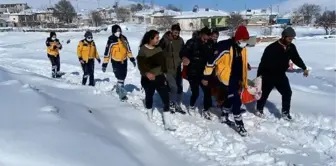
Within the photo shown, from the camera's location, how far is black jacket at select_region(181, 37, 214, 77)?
299 inches

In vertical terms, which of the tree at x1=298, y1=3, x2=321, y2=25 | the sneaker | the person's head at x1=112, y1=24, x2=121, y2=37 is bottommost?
the sneaker

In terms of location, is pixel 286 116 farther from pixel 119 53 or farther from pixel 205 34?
pixel 119 53

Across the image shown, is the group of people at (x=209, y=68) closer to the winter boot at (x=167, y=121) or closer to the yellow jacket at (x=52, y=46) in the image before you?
the winter boot at (x=167, y=121)

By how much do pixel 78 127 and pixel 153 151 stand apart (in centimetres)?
108

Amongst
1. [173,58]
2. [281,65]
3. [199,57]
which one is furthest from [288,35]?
[173,58]

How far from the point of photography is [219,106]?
7.97 m

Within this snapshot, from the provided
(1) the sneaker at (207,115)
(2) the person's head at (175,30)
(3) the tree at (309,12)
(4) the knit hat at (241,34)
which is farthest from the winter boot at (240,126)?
(3) the tree at (309,12)

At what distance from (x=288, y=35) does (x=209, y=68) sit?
1.48 m

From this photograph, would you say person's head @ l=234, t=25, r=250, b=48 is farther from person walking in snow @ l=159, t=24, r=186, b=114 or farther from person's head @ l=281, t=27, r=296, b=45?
person walking in snow @ l=159, t=24, r=186, b=114

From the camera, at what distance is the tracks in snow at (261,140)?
5.48m

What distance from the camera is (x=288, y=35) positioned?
7.00m

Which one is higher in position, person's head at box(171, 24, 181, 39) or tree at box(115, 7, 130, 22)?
tree at box(115, 7, 130, 22)

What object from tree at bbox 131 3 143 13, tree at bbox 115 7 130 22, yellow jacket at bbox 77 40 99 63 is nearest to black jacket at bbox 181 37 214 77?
yellow jacket at bbox 77 40 99 63

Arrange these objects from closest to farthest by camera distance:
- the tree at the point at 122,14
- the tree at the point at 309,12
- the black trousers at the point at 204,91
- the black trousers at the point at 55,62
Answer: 1. the black trousers at the point at 204,91
2. the black trousers at the point at 55,62
3. the tree at the point at 309,12
4. the tree at the point at 122,14
